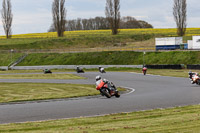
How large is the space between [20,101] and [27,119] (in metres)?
6.97

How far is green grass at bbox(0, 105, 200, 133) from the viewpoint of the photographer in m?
9.23

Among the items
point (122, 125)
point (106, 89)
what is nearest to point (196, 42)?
point (106, 89)

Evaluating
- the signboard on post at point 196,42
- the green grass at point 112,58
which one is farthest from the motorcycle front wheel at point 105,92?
the signboard on post at point 196,42

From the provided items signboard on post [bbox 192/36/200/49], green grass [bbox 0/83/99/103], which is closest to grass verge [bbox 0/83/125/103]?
green grass [bbox 0/83/99/103]

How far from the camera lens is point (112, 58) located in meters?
74.3

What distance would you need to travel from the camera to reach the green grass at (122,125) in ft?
30.3

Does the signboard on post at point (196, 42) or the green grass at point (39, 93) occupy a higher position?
the signboard on post at point (196, 42)

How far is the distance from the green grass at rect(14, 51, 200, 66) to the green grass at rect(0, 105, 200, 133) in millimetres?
52752

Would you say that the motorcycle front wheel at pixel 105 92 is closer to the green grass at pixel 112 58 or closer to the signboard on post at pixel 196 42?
the green grass at pixel 112 58

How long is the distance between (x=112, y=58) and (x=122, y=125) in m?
64.4

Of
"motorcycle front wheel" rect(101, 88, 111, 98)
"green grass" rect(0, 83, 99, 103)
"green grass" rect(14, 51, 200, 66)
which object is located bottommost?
"green grass" rect(14, 51, 200, 66)

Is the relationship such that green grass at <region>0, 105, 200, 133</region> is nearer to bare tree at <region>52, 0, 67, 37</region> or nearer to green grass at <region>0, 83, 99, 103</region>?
green grass at <region>0, 83, 99, 103</region>

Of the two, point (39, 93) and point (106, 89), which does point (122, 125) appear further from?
point (39, 93)

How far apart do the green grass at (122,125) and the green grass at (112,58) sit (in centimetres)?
5275
